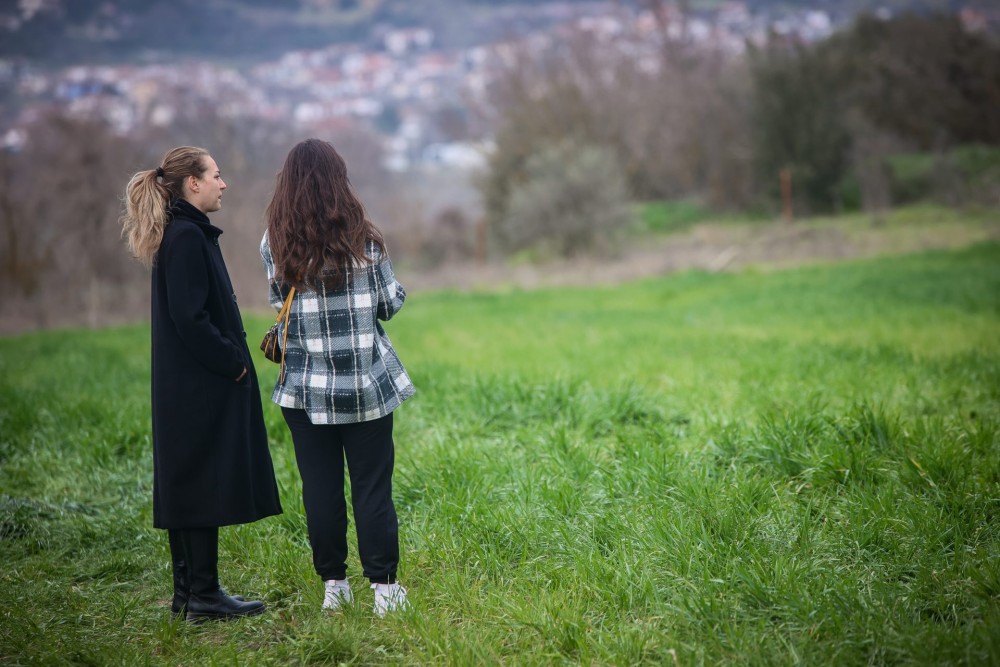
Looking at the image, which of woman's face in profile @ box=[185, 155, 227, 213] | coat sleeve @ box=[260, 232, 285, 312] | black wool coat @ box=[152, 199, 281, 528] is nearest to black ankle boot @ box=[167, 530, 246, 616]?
black wool coat @ box=[152, 199, 281, 528]

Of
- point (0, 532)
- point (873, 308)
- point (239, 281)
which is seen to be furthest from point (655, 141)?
point (0, 532)

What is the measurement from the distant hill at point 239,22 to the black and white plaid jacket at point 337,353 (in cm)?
1904

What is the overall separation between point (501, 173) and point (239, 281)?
699 inches

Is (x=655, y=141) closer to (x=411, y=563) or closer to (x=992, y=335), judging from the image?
(x=992, y=335)

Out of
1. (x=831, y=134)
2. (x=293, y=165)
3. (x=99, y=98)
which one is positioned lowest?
(x=293, y=165)

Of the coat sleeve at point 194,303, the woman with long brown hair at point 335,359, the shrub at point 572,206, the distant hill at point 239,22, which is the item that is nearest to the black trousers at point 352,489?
the woman with long brown hair at point 335,359

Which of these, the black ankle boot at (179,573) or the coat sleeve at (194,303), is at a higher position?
the coat sleeve at (194,303)

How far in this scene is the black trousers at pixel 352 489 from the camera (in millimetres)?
3502

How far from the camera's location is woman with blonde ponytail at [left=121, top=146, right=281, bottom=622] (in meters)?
3.46

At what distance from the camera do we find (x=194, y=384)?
138 inches

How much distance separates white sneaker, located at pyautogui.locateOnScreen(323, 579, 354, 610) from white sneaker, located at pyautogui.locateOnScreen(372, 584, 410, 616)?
0.45 feet

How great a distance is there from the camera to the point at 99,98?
34281 millimetres

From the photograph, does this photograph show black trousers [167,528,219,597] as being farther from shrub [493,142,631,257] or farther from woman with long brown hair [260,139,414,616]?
shrub [493,142,631,257]

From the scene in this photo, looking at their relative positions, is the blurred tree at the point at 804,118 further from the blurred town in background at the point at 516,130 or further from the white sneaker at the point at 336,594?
the white sneaker at the point at 336,594
